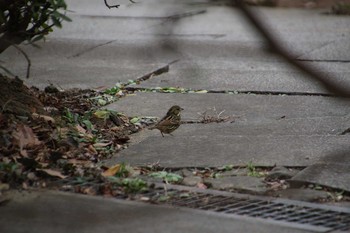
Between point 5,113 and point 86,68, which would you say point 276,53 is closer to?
point 5,113

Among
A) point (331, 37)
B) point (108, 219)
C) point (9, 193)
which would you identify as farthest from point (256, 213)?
point (331, 37)

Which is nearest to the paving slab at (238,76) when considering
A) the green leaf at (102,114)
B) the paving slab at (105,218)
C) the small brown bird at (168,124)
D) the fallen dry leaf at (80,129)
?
the green leaf at (102,114)

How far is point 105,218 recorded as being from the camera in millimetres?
3729

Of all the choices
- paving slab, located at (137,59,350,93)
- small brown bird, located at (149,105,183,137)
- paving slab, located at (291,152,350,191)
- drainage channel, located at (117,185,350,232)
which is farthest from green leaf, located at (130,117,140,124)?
paving slab, located at (291,152,350,191)

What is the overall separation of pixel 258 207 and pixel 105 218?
79 cm

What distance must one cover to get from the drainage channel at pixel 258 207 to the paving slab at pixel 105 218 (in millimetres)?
98

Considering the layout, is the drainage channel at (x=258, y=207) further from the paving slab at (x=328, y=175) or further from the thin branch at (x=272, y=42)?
the thin branch at (x=272, y=42)

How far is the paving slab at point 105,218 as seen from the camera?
3.60 metres

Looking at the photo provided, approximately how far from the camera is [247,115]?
5.90 metres

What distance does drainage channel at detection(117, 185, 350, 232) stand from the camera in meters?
3.73

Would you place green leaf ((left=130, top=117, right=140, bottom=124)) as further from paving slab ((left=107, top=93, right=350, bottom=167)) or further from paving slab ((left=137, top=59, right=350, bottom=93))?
paving slab ((left=137, top=59, right=350, bottom=93))

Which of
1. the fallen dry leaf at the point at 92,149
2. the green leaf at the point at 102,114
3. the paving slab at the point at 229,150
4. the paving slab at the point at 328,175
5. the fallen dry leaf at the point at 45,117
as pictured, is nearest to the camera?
the paving slab at the point at 328,175

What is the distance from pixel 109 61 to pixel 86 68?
17.9 inches

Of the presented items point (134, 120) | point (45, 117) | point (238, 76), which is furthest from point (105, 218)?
point (238, 76)
